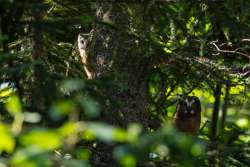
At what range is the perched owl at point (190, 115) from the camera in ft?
21.0

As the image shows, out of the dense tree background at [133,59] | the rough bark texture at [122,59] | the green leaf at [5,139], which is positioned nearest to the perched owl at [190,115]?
the dense tree background at [133,59]

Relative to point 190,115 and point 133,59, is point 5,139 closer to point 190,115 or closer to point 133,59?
point 133,59

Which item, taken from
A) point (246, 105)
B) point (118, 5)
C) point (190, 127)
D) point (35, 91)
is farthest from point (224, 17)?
→ point (190, 127)

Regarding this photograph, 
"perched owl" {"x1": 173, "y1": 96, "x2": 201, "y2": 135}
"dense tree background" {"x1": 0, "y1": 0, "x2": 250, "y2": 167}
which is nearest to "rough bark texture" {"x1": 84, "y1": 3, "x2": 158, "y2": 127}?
"dense tree background" {"x1": 0, "y1": 0, "x2": 250, "y2": 167}

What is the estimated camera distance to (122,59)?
523cm

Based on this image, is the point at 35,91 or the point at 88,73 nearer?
the point at 35,91

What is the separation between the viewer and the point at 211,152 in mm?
3160

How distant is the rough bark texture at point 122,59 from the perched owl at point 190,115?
42.3 inches

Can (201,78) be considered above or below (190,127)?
above

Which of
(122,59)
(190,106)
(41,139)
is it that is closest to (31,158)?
(41,139)

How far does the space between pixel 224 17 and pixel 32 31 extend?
61.6 inches

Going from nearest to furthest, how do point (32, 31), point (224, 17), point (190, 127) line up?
1. point (32, 31)
2. point (224, 17)
3. point (190, 127)

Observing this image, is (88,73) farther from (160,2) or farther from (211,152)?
(211,152)

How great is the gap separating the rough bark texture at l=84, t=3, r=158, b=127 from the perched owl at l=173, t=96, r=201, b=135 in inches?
42.3
